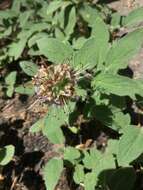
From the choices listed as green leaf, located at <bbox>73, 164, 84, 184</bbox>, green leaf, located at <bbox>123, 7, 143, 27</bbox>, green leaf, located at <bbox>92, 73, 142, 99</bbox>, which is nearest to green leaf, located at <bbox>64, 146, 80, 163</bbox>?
green leaf, located at <bbox>73, 164, 84, 184</bbox>

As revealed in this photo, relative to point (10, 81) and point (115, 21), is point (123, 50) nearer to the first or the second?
point (115, 21)

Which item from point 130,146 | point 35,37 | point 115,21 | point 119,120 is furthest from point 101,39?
point 35,37

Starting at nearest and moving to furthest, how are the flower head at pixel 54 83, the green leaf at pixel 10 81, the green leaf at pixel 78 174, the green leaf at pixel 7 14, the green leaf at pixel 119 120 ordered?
the flower head at pixel 54 83 → the green leaf at pixel 119 120 → the green leaf at pixel 78 174 → the green leaf at pixel 10 81 → the green leaf at pixel 7 14

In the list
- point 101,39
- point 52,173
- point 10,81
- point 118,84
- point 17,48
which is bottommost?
point 52,173

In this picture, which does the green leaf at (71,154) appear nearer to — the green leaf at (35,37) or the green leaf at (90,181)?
the green leaf at (90,181)

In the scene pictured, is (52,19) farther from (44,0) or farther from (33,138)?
(33,138)

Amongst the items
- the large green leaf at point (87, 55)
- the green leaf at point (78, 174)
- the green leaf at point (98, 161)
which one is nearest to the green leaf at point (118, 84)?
the large green leaf at point (87, 55)

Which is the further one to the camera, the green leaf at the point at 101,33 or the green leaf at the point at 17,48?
the green leaf at the point at 17,48
